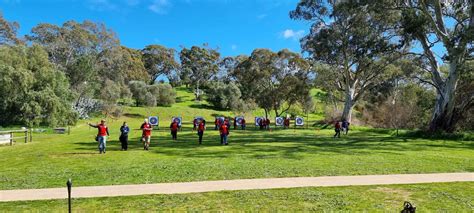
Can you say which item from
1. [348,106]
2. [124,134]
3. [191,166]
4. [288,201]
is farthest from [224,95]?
[288,201]

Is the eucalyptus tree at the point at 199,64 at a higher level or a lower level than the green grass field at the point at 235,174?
higher

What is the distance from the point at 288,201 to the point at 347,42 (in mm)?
29865

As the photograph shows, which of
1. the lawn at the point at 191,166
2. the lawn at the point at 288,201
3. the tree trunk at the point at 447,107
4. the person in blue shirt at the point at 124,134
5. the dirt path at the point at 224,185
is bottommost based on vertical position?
the lawn at the point at 288,201

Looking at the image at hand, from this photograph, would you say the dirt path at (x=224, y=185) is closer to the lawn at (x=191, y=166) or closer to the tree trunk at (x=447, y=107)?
the lawn at (x=191, y=166)

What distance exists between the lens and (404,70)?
37656 millimetres

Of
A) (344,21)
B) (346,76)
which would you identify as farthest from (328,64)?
(344,21)

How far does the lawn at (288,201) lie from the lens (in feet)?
24.6

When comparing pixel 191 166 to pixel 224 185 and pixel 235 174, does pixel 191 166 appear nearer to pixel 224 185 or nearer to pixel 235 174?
pixel 235 174

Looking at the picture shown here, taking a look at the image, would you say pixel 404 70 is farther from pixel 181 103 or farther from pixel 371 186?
pixel 181 103

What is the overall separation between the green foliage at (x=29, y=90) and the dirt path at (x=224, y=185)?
31069 mm

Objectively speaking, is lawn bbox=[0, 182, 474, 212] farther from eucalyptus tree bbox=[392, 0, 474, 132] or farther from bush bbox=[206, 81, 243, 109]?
bush bbox=[206, 81, 243, 109]

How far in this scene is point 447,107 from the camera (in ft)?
86.4

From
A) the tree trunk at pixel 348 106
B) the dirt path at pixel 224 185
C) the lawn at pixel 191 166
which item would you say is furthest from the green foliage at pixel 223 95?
the dirt path at pixel 224 185

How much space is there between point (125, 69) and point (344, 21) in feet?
135
